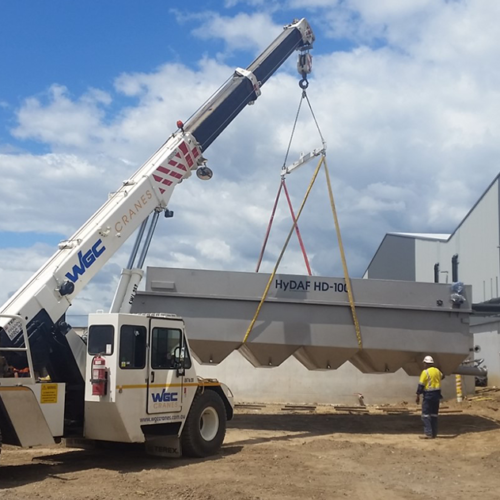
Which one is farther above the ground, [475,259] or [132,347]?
[475,259]

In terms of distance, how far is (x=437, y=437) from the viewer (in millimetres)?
12383

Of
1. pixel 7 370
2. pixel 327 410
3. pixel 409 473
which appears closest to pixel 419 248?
pixel 327 410

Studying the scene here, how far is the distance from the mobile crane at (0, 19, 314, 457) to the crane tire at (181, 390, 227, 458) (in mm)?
15

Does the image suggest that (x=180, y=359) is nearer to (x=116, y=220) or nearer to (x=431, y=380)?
(x=116, y=220)

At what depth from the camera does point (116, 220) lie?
10.1 m

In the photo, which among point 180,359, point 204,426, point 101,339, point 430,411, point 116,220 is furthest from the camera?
point 430,411

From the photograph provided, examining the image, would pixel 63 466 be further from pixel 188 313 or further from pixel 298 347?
pixel 298 347

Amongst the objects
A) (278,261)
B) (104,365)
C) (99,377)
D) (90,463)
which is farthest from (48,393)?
(278,261)

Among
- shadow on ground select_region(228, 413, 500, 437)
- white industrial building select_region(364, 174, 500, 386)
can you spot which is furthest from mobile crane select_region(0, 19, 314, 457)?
white industrial building select_region(364, 174, 500, 386)

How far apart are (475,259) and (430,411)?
14909 mm

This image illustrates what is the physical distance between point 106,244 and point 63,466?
10.6ft

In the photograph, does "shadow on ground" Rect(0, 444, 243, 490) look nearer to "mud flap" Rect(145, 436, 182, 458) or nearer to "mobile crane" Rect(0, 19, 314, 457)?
"mud flap" Rect(145, 436, 182, 458)

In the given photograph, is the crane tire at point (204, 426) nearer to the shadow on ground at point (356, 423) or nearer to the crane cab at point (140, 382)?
the crane cab at point (140, 382)

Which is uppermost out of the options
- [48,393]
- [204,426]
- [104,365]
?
[104,365]
